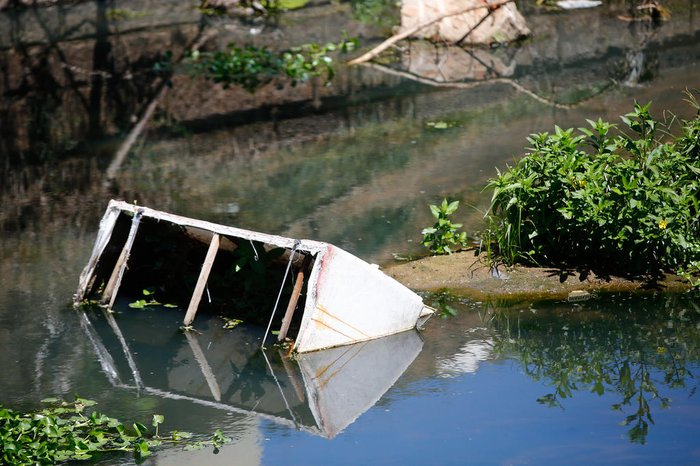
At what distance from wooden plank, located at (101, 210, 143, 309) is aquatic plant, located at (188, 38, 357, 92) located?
7.05 m

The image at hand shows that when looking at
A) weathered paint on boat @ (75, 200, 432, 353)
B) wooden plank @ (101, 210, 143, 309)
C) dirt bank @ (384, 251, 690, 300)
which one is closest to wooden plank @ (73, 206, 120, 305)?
wooden plank @ (101, 210, 143, 309)

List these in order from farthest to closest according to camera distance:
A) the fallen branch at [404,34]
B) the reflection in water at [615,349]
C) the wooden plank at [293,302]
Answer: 1. the fallen branch at [404,34]
2. the wooden plank at [293,302]
3. the reflection in water at [615,349]

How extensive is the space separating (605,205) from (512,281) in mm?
1037

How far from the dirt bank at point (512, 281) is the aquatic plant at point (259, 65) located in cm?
706

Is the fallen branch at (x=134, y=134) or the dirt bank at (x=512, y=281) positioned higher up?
the fallen branch at (x=134, y=134)

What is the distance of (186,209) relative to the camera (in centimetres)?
1048

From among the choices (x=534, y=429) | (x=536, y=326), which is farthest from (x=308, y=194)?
(x=534, y=429)

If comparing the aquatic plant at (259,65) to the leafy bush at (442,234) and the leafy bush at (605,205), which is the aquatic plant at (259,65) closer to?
the leafy bush at (442,234)

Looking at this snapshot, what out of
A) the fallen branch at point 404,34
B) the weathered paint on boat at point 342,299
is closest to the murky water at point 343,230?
the weathered paint on boat at point 342,299

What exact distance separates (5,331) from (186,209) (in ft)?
9.29

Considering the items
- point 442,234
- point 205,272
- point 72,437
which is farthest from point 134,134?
point 72,437

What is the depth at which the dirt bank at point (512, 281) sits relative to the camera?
27.7ft

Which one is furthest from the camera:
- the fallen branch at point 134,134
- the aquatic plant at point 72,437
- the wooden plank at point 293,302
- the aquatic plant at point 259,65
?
the aquatic plant at point 259,65

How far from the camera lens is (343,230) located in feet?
32.3
